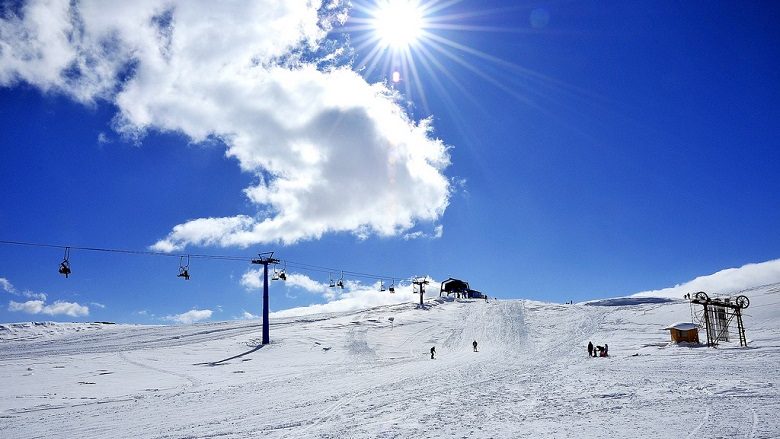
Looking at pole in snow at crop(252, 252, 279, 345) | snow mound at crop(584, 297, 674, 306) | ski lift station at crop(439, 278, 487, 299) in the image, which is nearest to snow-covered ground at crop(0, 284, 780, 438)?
pole in snow at crop(252, 252, 279, 345)

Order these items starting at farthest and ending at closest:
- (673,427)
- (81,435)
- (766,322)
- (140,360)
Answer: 1. (766,322)
2. (140,360)
3. (81,435)
4. (673,427)

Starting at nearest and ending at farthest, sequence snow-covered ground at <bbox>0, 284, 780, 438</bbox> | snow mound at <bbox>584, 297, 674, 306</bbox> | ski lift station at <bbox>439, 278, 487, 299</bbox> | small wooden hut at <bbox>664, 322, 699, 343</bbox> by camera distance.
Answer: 1. snow-covered ground at <bbox>0, 284, 780, 438</bbox>
2. small wooden hut at <bbox>664, 322, 699, 343</bbox>
3. snow mound at <bbox>584, 297, 674, 306</bbox>
4. ski lift station at <bbox>439, 278, 487, 299</bbox>

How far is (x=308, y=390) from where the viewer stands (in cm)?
1945

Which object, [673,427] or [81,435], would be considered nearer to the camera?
[673,427]

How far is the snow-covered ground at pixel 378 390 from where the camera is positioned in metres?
11.4

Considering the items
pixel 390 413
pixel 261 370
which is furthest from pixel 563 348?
pixel 390 413

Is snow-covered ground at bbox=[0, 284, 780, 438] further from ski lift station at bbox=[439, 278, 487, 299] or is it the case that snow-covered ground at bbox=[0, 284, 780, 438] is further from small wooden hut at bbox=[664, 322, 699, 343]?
ski lift station at bbox=[439, 278, 487, 299]

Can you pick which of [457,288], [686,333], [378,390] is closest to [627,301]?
[457,288]

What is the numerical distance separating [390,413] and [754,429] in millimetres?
8643

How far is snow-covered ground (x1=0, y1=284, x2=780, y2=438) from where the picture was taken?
11.4 meters

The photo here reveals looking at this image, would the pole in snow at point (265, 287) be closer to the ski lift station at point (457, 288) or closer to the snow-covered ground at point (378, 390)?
the snow-covered ground at point (378, 390)

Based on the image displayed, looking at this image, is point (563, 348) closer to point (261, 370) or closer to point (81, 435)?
point (261, 370)

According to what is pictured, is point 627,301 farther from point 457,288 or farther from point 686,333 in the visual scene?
point 686,333

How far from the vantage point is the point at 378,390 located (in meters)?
18.3
